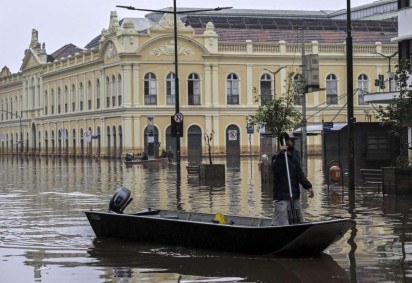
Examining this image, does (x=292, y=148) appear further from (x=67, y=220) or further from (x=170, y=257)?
(x=67, y=220)

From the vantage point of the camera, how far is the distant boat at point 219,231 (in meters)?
14.3

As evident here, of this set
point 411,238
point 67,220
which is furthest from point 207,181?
point 411,238

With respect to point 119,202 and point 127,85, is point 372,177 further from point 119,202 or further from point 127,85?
point 127,85

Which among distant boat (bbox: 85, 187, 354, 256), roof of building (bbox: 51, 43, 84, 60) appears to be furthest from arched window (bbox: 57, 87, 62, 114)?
distant boat (bbox: 85, 187, 354, 256)

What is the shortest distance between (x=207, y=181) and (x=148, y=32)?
182 ft

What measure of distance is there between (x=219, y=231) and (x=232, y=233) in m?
0.26

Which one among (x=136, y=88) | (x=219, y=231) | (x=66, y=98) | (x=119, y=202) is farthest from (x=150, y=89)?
(x=219, y=231)

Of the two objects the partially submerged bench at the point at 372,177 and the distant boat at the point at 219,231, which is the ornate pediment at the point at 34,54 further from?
the distant boat at the point at 219,231

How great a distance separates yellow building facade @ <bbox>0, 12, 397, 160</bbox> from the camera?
92.1 metres

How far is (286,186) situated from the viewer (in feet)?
50.3

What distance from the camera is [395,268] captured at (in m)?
13.6

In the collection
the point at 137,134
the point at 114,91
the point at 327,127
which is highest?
the point at 114,91

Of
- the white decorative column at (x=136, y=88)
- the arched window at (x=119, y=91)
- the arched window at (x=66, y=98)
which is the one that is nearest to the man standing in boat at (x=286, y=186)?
the white decorative column at (x=136, y=88)

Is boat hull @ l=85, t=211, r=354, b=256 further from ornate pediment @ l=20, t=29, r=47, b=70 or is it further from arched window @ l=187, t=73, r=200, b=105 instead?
ornate pediment @ l=20, t=29, r=47, b=70
